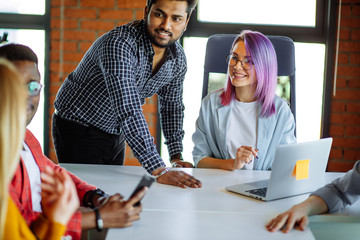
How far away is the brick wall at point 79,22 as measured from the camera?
2922 millimetres

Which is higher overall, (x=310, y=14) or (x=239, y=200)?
(x=310, y=14)

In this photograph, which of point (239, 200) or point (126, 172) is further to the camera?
point (126, 172)

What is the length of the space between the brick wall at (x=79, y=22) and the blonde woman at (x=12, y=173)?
2.22 m

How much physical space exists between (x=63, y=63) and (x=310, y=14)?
1827 mm

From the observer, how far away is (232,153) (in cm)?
194

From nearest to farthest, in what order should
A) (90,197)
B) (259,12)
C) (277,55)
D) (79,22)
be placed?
1. (90,197)
2. (277,55)
3. (79,22)
4. (259,12)

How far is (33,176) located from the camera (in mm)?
1100

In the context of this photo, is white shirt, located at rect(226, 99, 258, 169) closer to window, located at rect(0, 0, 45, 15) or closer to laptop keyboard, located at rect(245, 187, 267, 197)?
laptop keyboard, located at rect(245, 187, 267, 197)

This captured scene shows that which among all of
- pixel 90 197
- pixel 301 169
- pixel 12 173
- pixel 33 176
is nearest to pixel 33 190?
pixel 33 176

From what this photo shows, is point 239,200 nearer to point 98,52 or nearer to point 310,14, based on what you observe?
point 98,52

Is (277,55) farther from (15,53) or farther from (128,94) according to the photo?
(15,53)

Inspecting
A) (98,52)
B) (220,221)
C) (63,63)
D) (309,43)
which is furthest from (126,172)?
(309,43)

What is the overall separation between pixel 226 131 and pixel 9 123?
132 centimetres

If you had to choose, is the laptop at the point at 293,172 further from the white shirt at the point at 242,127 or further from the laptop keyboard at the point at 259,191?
the white shirt at the point at 242,127
